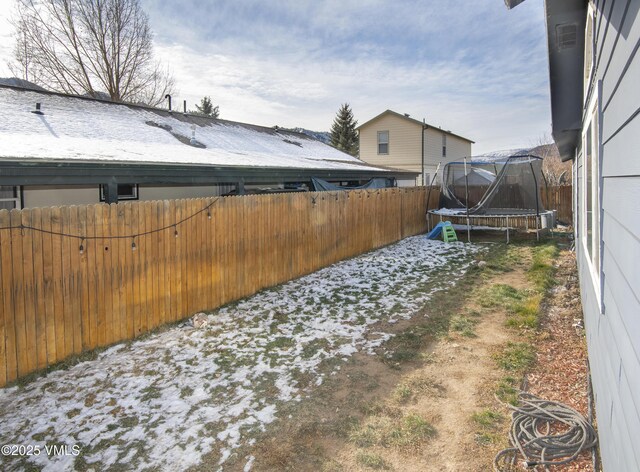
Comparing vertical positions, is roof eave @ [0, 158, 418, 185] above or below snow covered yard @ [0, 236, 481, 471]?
above

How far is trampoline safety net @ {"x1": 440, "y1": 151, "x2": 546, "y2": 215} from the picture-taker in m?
13.6

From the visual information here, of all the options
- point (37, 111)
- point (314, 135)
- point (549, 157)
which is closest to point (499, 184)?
point (37, 111)

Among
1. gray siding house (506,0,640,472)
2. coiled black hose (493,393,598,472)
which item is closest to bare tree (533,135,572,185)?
coiled black hose (493,393,598,472)

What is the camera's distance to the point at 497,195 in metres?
14.1

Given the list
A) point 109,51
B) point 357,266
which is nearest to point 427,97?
point 357,266

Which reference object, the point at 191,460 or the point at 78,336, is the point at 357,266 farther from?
the point at 191,460

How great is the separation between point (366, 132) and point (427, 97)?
752 centimetres

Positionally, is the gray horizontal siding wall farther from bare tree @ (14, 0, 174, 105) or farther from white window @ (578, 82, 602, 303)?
bare tree @ (14, 0, 174, 105)

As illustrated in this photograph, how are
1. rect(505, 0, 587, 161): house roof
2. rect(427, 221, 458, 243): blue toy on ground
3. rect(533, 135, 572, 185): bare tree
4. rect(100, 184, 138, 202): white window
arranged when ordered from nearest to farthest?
rect(505, 0, 587, 161): house roof < rect(100, 184, 138, 202): white window < rect(427, 221, 458, 243): blue toy on ground < rect(533, 135, 572, 185): bare tree

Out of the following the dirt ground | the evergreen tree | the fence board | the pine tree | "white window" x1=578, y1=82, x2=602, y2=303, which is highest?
the evergreen tree

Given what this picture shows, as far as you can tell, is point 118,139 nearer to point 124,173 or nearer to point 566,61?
point 124,173

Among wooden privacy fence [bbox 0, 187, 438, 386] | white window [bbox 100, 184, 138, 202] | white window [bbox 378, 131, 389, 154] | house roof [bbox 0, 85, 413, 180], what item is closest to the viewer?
wooden privacy fence [bbox 0, 187, 438, 386]

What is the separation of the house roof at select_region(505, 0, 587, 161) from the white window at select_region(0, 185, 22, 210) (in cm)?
724

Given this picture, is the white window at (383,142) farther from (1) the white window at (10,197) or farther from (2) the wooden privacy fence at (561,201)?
(1) the white window at (10,197)
